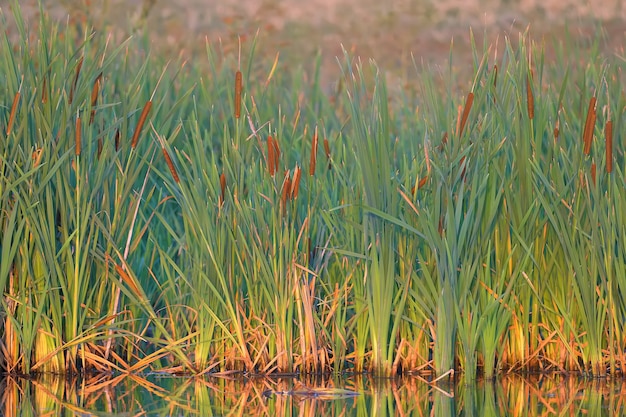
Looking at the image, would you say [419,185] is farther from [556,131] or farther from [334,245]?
[556,131]

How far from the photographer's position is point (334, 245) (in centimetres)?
397

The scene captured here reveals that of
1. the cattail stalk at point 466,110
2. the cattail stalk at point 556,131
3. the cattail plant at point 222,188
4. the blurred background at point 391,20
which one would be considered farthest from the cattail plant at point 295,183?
the blurred background at point 391,20

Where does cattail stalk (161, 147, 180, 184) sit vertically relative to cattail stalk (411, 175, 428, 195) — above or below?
above

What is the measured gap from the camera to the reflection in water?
326cm

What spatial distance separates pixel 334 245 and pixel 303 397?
719 mm

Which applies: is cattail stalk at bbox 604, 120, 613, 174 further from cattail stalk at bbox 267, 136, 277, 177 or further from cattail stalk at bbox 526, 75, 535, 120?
cattail stalk at bbox 267, 136, 277, 177

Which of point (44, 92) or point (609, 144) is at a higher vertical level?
point (44, 92)

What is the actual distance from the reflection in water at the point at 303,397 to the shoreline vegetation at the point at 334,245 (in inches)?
4.6

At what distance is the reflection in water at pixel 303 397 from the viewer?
3.26 m

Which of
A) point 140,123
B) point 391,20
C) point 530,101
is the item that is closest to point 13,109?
point 140,123

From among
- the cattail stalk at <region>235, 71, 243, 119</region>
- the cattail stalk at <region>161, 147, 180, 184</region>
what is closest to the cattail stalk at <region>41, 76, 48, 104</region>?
the cattail stalk at <region>161, 147, 180, 184</region>

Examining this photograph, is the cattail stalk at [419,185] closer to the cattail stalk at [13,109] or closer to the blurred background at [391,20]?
the cattail stalk at [13,109]

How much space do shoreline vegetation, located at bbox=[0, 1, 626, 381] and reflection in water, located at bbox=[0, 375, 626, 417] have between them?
0.38 ft

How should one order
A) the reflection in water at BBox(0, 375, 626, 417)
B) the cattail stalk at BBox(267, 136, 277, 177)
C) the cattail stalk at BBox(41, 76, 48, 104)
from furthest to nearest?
the cattail stalk at BBox(41, 76, 48, 104) → the cattail stalk at BBox(267, 136, 277, 177) → the reflection in water at BBox(0, 375, 626, 417)
